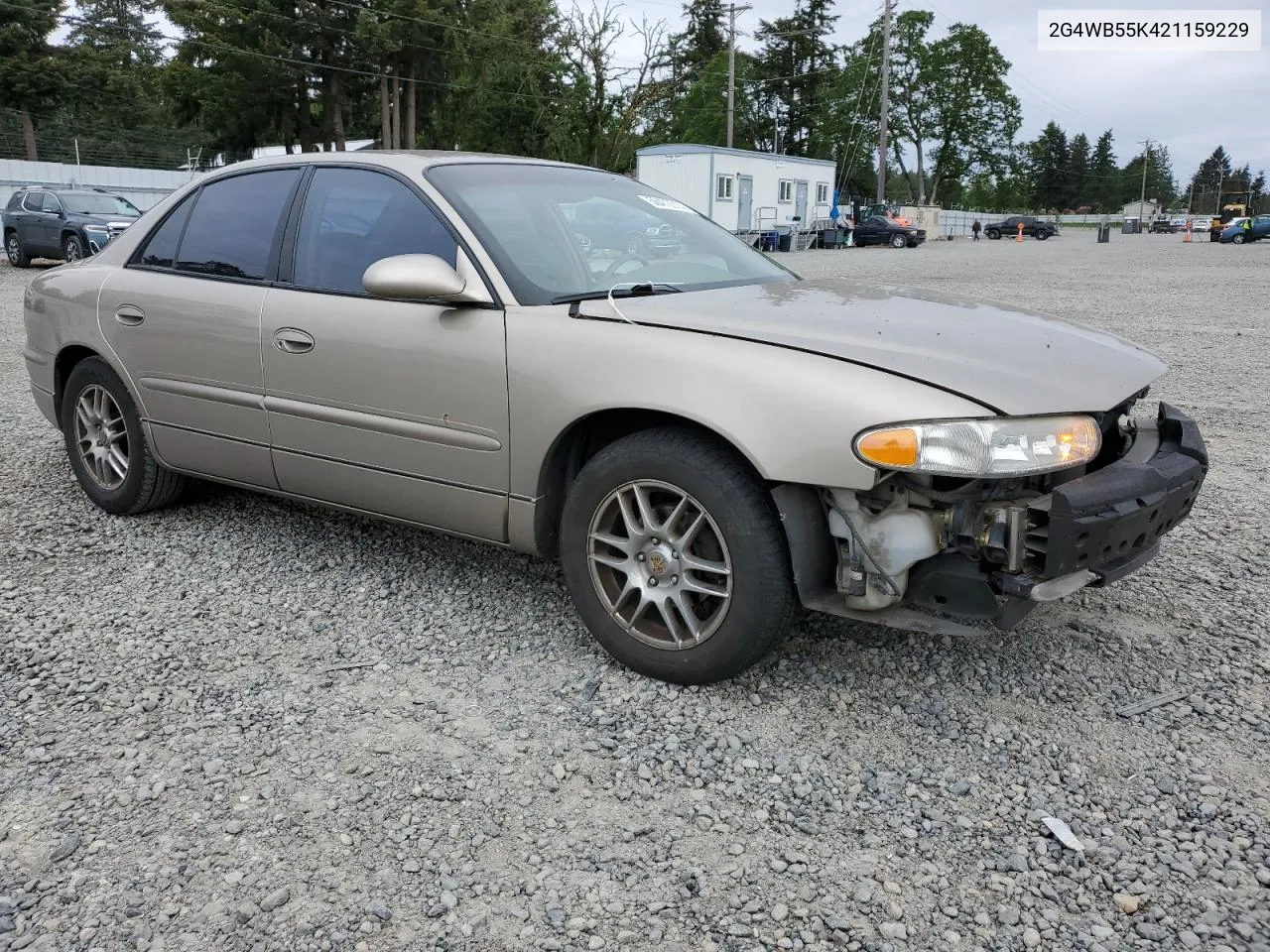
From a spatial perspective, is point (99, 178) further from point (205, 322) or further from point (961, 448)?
point (961, 448)

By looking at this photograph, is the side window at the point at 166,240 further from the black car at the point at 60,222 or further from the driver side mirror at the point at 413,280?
the black car at the point at 60,222

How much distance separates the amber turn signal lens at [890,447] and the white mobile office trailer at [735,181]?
2879cm

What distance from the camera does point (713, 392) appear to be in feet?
9.10

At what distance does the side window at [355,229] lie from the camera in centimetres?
348

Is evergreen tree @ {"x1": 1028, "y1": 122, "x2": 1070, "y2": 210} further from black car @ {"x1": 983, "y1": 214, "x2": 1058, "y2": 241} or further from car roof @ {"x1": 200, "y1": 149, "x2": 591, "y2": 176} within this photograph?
car roof @ {"x1": 200, "y1": 149, "x2": 591, "y2": 176}

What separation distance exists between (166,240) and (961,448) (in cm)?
348

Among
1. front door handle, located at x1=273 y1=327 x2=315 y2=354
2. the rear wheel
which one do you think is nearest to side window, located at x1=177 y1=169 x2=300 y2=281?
front door handle, located at x1=273 y1=327 x2=315 y2=354

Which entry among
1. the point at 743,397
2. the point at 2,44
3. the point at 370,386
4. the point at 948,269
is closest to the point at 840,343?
the point at 743,397

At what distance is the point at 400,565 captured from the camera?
4.08 meters

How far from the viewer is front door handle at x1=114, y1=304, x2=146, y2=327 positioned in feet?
13.9

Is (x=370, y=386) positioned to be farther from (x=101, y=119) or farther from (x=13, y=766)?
(x=101, y=119)

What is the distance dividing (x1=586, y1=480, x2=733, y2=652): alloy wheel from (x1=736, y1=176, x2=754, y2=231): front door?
33.6 meters

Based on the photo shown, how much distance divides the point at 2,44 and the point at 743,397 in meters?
52.4

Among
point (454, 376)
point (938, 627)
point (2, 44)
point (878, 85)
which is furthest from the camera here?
point (878, 85)
